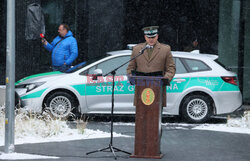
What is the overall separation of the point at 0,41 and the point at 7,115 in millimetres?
9797

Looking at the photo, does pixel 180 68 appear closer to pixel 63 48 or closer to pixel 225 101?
pixel 225 101

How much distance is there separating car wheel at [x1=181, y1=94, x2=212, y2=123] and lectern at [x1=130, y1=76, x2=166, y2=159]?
14.2ft

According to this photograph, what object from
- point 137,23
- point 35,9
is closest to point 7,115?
point 35,9

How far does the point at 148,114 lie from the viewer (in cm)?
840

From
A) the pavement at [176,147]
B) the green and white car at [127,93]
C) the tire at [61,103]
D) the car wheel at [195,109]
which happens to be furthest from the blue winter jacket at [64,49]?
the pavement at [176,147]

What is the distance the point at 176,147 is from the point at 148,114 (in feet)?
4.47

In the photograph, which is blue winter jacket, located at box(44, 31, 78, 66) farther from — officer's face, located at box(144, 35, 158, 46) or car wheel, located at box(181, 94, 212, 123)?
officer's face, located at box(144, 35, 158, 46)

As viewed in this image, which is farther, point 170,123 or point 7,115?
point 170,123

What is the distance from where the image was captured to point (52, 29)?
17.7m

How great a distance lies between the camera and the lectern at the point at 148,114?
8.36m

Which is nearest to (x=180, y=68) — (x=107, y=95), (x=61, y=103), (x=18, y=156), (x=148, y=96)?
(x=107, y=95)

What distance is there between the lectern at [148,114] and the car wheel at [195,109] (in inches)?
170

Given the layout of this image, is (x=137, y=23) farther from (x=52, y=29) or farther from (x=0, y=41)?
(x=0, y=41)

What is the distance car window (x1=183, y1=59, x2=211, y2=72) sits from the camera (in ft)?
42.1
